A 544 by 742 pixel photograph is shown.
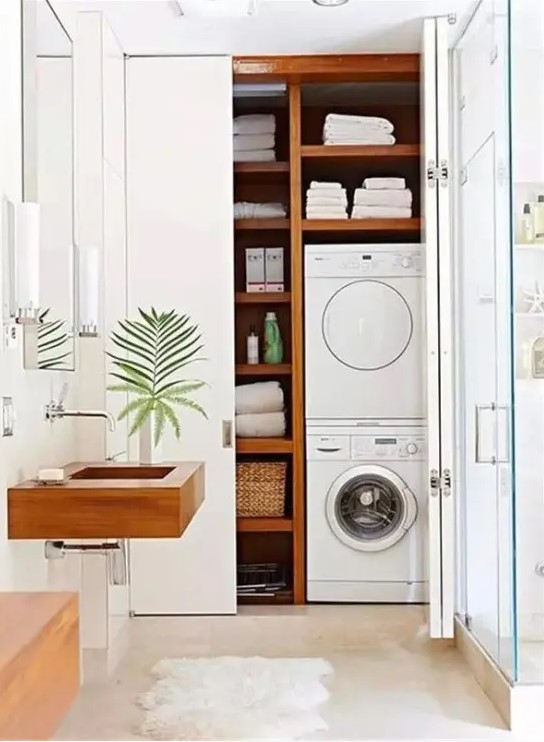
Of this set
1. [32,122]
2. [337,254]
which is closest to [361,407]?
[337,254]

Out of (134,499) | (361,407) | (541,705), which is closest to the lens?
(134,499)

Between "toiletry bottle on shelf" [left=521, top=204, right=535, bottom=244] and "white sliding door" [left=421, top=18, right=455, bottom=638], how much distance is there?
0.42m

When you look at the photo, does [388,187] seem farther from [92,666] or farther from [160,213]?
[92,666]

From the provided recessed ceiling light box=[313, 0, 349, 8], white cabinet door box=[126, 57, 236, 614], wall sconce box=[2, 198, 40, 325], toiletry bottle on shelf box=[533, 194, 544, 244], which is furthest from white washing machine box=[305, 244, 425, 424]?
wall sconce box=[2, 198, 40, 325]

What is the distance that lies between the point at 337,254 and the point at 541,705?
2457mm

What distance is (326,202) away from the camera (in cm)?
502

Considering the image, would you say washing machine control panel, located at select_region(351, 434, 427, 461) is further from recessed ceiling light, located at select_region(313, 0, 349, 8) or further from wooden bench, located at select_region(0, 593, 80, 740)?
wooden bench, located at select_region(0, 593, 80, 740)

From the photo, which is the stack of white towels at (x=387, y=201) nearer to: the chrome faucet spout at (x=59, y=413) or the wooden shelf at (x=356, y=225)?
the wooden shelf at (x=356, y=225)

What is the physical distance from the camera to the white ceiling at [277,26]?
4102 mm

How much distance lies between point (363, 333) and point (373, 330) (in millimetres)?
51

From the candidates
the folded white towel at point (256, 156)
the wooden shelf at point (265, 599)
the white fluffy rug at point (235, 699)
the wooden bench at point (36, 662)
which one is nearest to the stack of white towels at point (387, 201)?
the folded white towel at point (256, 156)

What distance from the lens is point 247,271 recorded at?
5.23 m

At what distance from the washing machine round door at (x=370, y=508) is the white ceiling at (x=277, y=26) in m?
1.98

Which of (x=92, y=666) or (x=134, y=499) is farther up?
(x=134, y=499)
